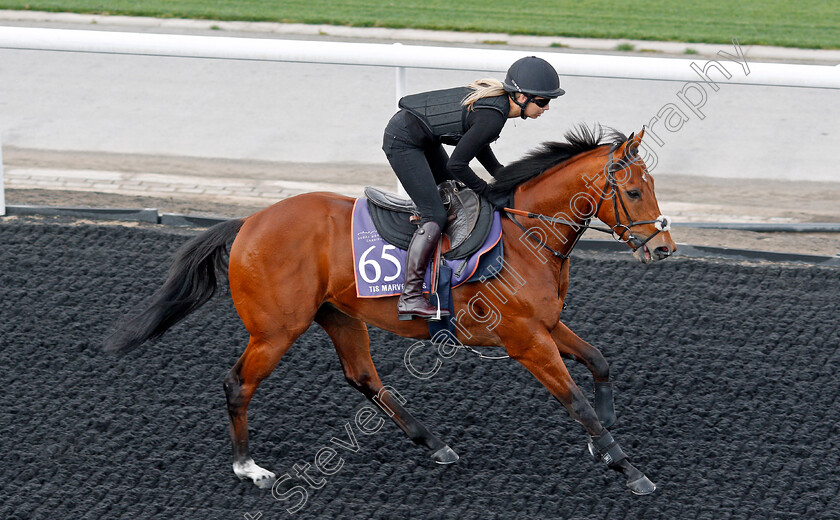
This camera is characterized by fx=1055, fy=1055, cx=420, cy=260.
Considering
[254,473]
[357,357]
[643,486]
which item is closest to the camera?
[643,486]

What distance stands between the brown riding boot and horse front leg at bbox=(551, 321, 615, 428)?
0.53 m

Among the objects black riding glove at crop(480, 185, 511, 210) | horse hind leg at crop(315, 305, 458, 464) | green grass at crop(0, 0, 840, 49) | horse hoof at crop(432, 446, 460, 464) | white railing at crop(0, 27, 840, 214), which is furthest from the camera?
green grass at crop(0, 0, 840, 49)

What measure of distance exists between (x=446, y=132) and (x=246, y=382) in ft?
4.18

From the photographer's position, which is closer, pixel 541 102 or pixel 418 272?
pixel 541 102

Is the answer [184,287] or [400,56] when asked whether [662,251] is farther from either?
[400,56]

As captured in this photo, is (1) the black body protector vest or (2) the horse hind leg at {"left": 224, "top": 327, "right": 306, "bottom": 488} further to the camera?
(2) the horse hind leg at {"left": 224, "top": 327, "right": 306, "bottom": 488}

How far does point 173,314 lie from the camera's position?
4.43 meters

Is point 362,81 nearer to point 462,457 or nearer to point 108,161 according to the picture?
point 108,161

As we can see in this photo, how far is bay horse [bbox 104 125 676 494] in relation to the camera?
399 centimetres

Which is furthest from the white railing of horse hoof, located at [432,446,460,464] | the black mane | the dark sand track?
horse hoof, located at [432,446,460,464]

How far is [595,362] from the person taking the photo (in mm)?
4328

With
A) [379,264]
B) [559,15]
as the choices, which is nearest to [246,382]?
[379,264]

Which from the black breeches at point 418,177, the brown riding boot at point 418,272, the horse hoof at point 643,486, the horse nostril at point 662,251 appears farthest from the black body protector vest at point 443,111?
the horse hoof at point 643,486

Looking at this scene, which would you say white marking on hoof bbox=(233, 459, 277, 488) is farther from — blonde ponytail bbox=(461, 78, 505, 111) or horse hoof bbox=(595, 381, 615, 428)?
blonde ponytail bbox=(461, 78, 505, 111)
